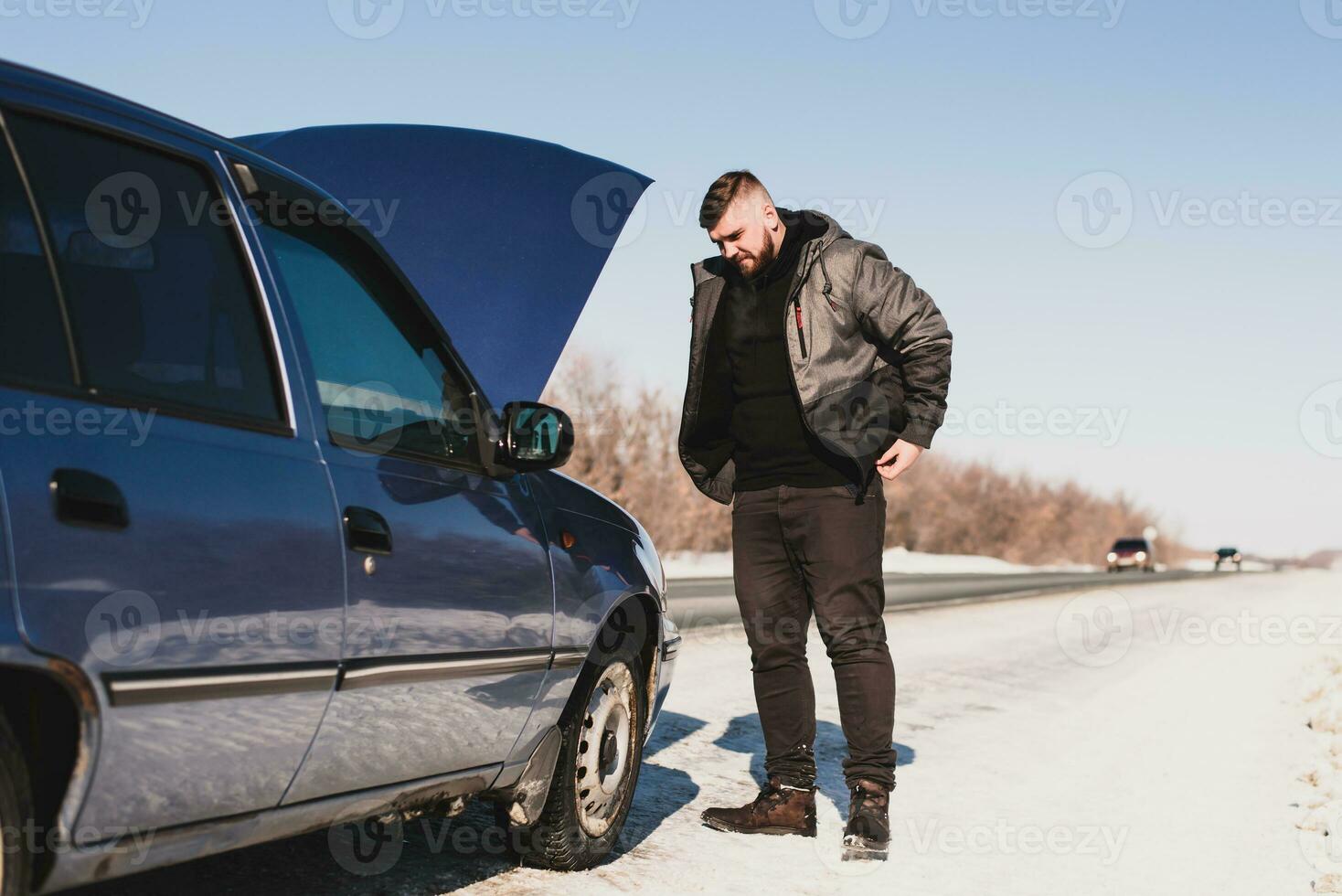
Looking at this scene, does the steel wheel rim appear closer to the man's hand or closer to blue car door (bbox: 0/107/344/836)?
the man's hand

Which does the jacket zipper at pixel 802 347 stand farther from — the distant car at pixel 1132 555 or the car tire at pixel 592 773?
the distant car at pixel 1132 555

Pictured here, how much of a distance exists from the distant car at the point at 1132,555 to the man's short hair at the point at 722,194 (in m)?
61.1

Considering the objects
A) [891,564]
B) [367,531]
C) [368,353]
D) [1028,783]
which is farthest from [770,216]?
[891,564]

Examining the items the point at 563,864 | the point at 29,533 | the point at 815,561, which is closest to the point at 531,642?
the point at 563,864

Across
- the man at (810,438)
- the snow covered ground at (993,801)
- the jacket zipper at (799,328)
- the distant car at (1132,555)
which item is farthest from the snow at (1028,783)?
the distant car at (1132,555)

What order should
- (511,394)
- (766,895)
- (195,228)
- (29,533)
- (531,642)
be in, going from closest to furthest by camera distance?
(29,533), (195,228), (531,642), (766,895), (511,394)

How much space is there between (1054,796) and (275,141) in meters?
4.26

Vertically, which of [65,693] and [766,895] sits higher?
[65,693]

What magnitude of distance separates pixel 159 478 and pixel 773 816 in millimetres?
3048

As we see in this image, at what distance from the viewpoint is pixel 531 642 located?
12.5 feet

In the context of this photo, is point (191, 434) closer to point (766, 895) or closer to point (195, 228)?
point (195, 228)

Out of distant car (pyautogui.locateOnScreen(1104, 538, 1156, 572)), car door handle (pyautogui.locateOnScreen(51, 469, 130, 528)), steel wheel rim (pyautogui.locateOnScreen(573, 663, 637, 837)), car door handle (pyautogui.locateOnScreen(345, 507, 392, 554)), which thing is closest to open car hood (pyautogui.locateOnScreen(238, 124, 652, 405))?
steel wheel rim (pyautogui.locateOnScreen(573, 663, 637, 837))

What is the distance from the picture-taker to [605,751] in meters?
4.43

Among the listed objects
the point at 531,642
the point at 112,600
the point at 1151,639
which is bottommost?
the point at 1151,639
